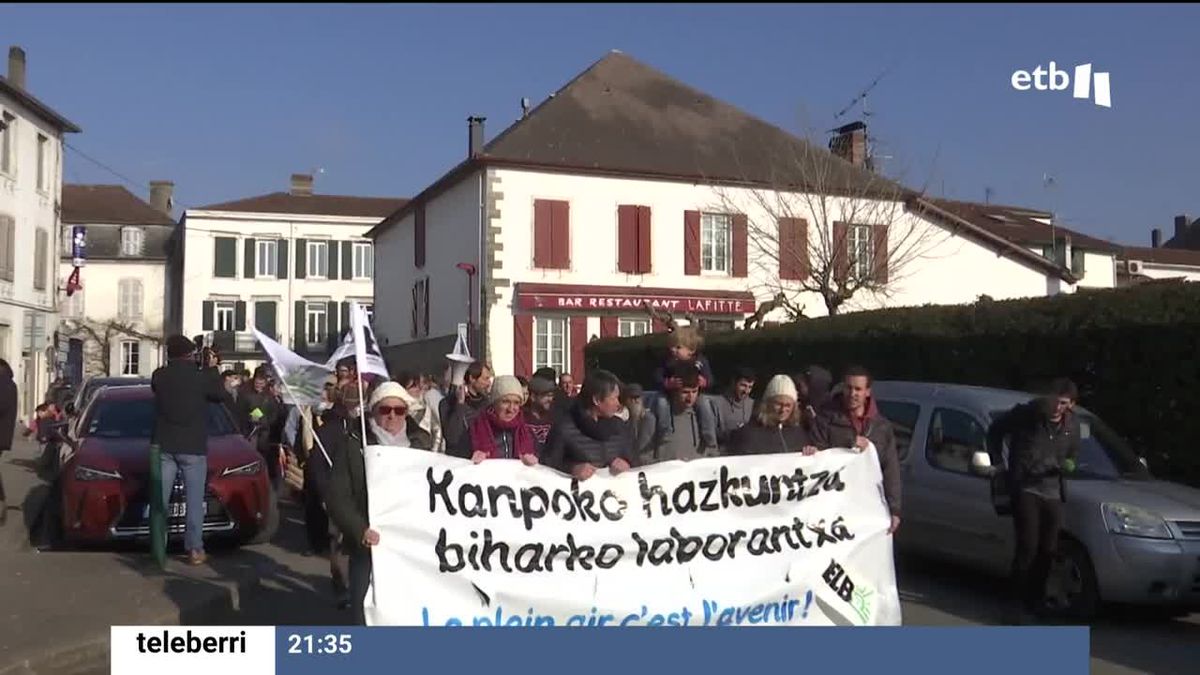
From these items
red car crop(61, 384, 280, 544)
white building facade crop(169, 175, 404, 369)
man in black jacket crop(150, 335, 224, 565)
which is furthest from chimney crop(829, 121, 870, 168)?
man in black jacket crop(150, 335, 224, 565)

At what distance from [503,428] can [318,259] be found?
58.0m

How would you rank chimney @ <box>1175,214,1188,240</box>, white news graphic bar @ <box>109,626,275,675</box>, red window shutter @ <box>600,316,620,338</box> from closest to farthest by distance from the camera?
1. white news graphic bar @ <box>109,626,275,675</box>
2. red window shutter @ <box>600,316,620,338</box>
3. chimney @ <box>1175,214,1188,240</box>

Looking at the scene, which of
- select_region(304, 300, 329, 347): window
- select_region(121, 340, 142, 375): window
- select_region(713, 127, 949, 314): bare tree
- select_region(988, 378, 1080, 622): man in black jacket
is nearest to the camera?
select_region(988, 378, 1080, 622): man in black jacket

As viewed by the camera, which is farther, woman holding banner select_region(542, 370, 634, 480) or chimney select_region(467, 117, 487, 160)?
chimney select_region(467, 117, 487, 160)

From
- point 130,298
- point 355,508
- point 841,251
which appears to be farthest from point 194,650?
point 130,298

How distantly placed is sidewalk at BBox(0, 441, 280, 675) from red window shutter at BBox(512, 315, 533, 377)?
22849mm

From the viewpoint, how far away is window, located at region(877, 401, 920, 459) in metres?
10.8

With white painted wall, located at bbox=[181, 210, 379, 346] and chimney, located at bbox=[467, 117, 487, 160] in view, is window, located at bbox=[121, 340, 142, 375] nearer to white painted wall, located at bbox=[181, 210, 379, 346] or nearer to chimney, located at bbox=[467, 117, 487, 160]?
white painted wall, located at bbox=[181, 210, 379, 346]

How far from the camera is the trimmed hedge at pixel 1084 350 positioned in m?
13.0

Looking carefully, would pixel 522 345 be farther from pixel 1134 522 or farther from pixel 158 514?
pixel 1134 522

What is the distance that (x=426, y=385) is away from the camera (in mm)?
14047

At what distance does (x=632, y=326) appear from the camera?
118ft

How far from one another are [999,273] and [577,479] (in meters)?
36.1

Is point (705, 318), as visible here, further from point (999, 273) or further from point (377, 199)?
point (377, 199)
